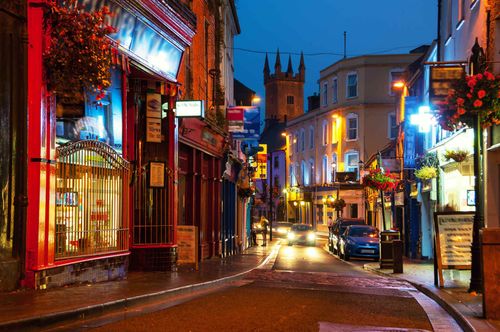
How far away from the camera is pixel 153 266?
16000 millimetres

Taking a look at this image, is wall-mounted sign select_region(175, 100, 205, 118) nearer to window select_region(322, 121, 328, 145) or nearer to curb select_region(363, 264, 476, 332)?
curb select_region(363, 264, 476, 332)

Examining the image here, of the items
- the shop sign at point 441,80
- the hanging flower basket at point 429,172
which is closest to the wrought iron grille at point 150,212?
the shop sign at point 441,80

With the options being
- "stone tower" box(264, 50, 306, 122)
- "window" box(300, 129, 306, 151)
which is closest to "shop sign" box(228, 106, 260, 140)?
"window" box(300, 129, 306, 151)

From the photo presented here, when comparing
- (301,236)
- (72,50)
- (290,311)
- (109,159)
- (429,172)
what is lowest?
(301,236)

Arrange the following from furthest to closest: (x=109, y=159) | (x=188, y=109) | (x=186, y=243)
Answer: (x=186, y=243) → (x=188, y=109) → (x=109, y=159)

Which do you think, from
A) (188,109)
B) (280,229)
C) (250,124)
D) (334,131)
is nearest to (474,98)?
(188,109)

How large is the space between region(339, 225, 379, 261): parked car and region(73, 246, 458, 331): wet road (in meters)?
13.1

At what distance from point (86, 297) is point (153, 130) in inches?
259

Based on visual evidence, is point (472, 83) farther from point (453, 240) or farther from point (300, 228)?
point (300, 228)

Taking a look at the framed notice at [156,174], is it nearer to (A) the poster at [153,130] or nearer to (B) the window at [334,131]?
(A) the poster at [153,130]

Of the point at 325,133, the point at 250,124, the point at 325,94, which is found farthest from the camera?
the point at 325,133

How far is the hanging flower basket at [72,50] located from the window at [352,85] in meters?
50.3

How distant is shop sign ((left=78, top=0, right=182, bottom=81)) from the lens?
13.5 m

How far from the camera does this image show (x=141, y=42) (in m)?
15.2
